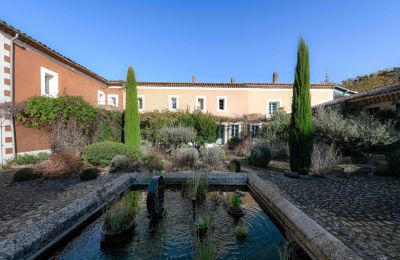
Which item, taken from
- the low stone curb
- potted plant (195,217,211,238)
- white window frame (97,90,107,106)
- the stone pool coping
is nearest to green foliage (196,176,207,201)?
the stone pool coping

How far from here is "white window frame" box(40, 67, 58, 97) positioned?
11.2m

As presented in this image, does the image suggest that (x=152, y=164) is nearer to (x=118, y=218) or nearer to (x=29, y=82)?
(x=118, y=218)

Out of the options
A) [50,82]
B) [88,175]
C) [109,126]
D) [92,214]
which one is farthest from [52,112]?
[92,214]

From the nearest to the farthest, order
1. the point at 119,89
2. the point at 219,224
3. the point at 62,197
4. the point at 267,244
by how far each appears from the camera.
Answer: the point at 267,244
the point at 219,224
the point at 62,197
the point at 119,89

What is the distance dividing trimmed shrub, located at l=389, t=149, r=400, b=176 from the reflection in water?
5.81 meters

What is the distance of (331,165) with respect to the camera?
749 centimetres

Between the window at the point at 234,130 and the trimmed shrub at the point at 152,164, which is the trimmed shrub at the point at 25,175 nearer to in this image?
the trimmed shrub at the point at 152,164

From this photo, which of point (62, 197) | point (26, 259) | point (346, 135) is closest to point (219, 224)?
point (26, 259)

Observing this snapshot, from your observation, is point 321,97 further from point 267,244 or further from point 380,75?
point 267,244

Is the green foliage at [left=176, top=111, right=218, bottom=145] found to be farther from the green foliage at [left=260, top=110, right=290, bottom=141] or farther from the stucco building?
the stucco building

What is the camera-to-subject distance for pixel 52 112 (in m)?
9.84

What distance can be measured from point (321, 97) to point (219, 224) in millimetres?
20494

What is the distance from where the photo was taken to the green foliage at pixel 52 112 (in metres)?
9.47

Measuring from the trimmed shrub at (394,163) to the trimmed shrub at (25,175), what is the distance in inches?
441
